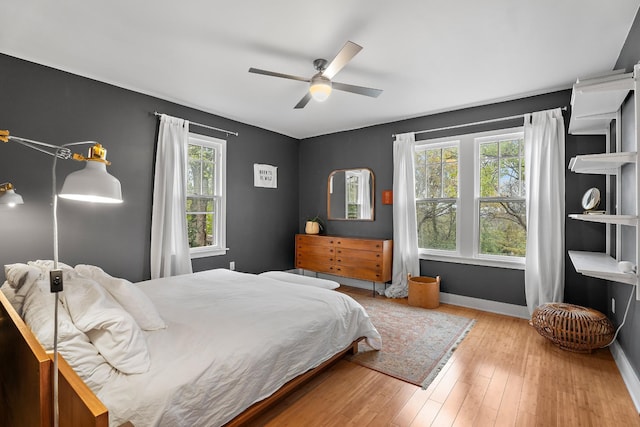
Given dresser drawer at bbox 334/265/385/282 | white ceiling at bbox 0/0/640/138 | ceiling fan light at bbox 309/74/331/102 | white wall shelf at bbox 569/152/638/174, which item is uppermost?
white ceiling at bbox 0/0/640/138

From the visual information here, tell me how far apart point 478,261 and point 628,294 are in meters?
1.61

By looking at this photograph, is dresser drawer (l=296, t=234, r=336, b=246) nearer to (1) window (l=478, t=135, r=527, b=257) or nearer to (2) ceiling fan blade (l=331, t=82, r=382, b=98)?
(1) window (l=478, t=135, r=527, b=257)

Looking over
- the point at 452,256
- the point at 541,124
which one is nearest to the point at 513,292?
the point at 452,256

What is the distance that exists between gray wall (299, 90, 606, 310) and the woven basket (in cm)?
73

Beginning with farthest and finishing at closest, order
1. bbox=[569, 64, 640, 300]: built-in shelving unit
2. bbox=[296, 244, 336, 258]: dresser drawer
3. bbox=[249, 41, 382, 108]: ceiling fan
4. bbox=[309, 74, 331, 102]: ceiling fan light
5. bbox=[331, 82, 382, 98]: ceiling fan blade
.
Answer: bbox=[296, 244, 336, 258]: dresser drawer → bbox=[331, 82, 382, 98]: ceiling fan blade → bbox=[309, 74, 331, 102]: ceiling fan light → bbox=[249, 41, 382, 108]: ceiling fan → bbox=[569, 64, 640, 300]: built-in shelving unit

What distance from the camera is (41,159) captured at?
2.82m

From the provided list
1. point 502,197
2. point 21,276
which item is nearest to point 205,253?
point 21,276

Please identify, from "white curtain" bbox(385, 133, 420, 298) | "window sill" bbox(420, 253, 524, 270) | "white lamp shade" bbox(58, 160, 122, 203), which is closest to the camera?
"white lamp shade" bbox(58, 160, 122, 203)

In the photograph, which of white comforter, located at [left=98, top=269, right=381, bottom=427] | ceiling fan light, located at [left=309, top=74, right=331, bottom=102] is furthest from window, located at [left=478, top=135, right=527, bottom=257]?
ceiling fan light, located at [left=309, top=74, right=331, bottom=102]

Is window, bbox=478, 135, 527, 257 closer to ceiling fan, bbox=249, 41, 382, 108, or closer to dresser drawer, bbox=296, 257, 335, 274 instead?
ceiling fan, bbox=249, 41, 382, 108

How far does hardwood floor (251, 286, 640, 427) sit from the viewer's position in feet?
6.06

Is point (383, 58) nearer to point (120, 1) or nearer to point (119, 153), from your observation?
point (120, 1)

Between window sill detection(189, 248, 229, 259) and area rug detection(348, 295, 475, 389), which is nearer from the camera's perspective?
area rug detection(348, 295, 475, 389)

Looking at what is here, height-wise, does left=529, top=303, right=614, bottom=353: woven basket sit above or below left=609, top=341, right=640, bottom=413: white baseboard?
above
